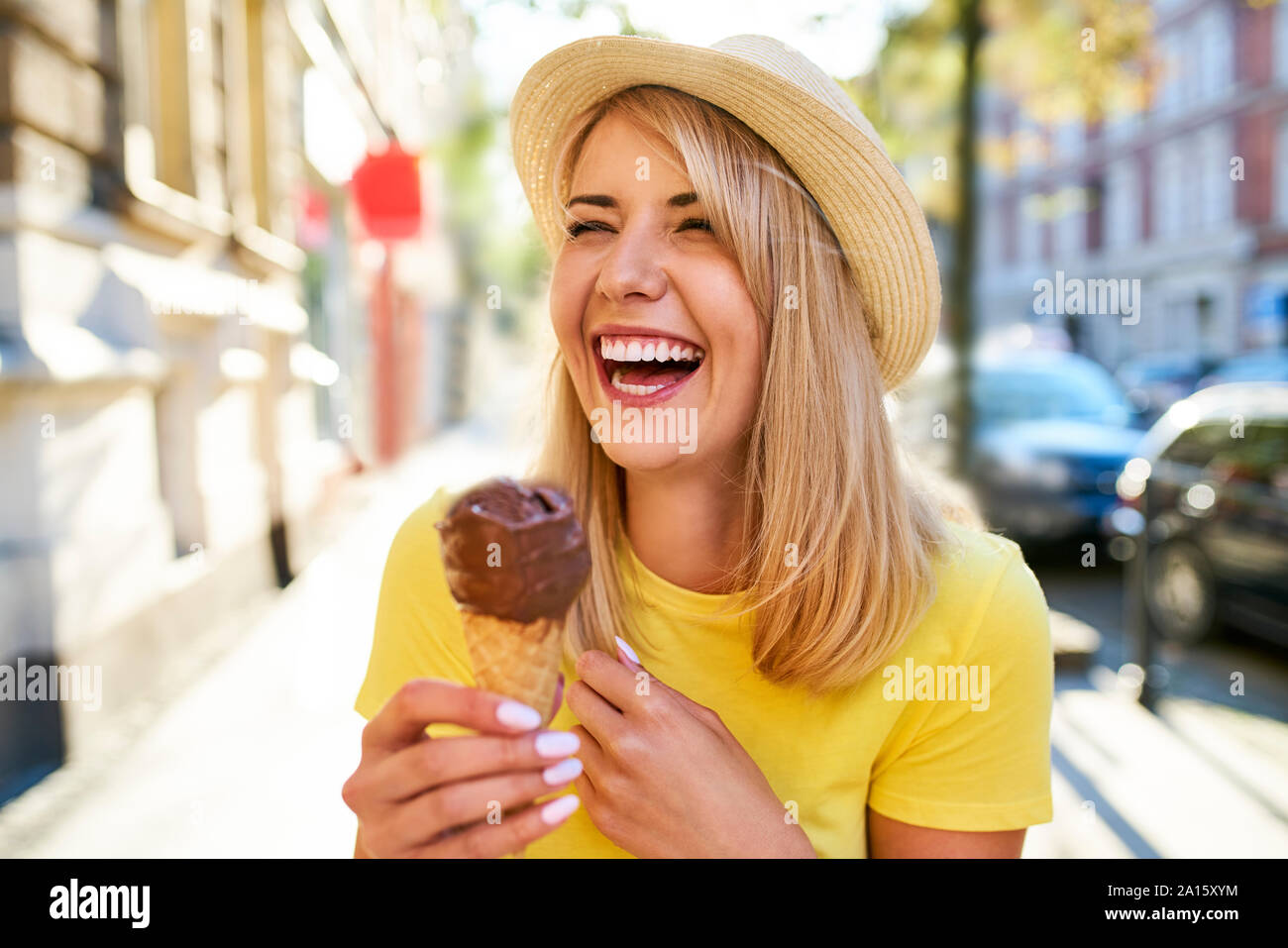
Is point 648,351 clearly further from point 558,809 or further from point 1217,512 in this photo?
point 1217,512

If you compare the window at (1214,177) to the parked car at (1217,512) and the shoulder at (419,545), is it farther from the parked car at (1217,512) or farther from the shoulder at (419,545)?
the shoulder at (419,545)

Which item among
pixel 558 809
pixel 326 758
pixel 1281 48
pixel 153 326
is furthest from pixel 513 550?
pixel 1281 48

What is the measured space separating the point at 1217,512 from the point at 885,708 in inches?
194

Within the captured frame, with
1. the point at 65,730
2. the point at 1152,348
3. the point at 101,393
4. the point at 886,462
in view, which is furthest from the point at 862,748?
the point at 1152,348

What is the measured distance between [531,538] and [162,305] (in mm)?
4013

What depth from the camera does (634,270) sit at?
4.34ft

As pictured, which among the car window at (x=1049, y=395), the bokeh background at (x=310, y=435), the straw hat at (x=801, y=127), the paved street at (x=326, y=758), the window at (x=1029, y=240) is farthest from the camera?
the window at (x=1029, y=240)

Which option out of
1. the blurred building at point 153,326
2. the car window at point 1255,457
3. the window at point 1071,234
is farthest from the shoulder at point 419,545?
the window at point 1071,234

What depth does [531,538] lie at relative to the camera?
3.81ft

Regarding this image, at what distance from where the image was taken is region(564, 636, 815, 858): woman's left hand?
4.03 feet

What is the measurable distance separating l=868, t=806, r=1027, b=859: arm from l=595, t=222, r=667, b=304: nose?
2.70ft

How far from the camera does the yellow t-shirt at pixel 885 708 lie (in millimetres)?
1426

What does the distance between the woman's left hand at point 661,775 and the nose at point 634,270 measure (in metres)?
0.47

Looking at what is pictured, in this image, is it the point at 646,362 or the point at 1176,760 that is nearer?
the point at 646,362
